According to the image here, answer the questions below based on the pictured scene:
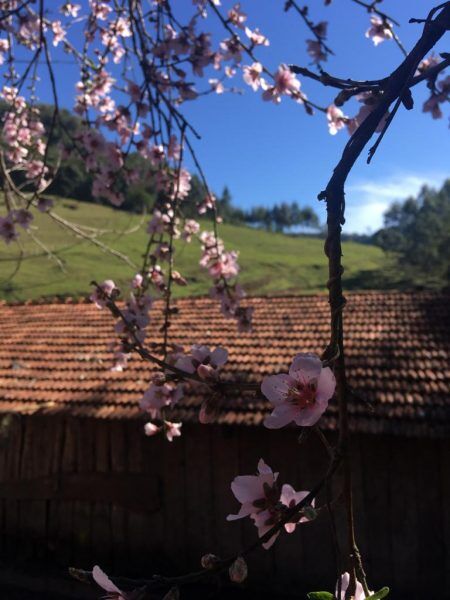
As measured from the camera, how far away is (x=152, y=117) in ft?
8.20

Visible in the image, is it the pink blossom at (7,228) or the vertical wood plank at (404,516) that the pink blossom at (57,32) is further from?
the vertical wood plank at (404,516)

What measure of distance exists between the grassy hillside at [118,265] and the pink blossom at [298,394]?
6.70 meters

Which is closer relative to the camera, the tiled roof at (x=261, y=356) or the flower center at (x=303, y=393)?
the flower center at (x=303, y=393)

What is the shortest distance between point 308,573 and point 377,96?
18.0ft

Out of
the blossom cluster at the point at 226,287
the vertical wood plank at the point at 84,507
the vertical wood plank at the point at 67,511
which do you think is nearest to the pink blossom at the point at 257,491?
the blossom cluster at the point at 226,287

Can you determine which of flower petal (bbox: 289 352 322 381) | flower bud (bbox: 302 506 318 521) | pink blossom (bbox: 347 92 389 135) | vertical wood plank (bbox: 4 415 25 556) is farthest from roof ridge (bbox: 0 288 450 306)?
flower bud (bbox: 302 506 318 521)

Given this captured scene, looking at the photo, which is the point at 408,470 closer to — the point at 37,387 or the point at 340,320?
the point at 37,387

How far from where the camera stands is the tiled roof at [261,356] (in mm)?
5141

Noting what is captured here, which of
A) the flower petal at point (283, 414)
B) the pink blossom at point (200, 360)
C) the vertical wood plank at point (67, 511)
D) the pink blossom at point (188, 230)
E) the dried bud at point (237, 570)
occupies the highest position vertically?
the pink blossom at point (188, 230)

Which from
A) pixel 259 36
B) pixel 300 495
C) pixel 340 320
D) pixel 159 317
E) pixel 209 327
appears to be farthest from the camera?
pixel 159 317

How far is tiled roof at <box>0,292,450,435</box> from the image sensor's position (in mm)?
5141

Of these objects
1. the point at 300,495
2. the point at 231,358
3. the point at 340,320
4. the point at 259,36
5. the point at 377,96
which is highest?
the point at 259,36

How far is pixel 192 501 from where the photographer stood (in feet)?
18.9

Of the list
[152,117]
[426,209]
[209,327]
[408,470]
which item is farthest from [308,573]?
[426,209]
